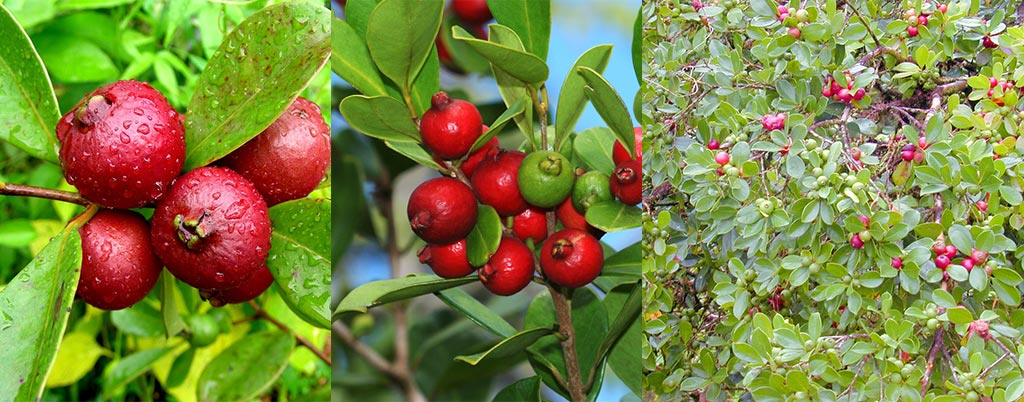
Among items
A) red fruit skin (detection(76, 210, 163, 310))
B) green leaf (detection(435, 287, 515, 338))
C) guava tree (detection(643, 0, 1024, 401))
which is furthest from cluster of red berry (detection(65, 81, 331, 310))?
guava tree (detection(643, 0, 1024, 401))

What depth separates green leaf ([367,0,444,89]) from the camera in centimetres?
91

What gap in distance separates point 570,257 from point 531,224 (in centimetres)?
6

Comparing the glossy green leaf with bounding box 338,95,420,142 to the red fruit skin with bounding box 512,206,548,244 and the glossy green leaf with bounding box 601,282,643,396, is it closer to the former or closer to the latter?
the red fruit skin with bounding box 512,206,548,244

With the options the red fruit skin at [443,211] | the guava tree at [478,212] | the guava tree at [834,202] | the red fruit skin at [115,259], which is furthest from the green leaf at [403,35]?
the guava tree at [834,202]

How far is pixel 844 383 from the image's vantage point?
3.55 feet

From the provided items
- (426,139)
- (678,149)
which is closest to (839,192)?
(678,149)

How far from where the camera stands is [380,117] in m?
0.92

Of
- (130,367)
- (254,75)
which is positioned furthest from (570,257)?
(130,367)

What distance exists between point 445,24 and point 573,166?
0.22 meters

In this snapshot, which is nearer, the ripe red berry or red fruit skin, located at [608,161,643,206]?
red fruit skin, located at [608,161,643,206]

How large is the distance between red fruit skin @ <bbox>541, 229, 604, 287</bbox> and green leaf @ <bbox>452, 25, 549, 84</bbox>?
0.18m

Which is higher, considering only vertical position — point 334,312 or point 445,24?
point 445,24

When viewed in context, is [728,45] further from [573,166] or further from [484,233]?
[484,233]

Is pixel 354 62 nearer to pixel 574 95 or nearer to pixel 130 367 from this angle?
pixel 574 95
